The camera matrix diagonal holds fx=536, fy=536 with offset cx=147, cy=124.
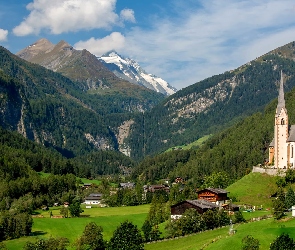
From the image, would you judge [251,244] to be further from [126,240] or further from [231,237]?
[126,240]

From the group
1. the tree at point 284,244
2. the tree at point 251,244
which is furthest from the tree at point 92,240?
the tree at point 284,244

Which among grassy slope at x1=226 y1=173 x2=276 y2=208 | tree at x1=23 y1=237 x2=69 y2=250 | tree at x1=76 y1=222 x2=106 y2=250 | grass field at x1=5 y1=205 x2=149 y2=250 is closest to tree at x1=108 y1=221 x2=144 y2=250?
tree at x1=76 y1=222 x2=106 y2=250

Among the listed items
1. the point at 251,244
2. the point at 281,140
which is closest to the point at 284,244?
the point at 251,244

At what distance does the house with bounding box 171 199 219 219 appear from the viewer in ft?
386

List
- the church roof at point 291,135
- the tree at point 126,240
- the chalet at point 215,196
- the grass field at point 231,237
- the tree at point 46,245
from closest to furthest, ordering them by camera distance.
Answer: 1. the grass field at point 231,237
2. the tree at point 126,240
3. the tree at point 46,245
4. the chalet at point 215,196
5. the church roof at point 291,135

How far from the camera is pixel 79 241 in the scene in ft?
346

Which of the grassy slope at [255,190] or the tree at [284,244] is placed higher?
the grassy slope at [255,190]

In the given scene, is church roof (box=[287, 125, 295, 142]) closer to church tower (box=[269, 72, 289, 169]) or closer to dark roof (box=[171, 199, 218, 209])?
church tower (box=[269, 72, 289, 169])

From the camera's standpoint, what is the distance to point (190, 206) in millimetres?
120125

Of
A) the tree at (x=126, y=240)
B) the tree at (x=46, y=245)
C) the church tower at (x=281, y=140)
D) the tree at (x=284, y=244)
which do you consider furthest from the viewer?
the church tower at (x=281, y=140)

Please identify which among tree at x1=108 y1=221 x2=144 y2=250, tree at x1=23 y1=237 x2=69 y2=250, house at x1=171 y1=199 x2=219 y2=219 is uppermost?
Result: house at x1=171 y1=199 x2=219 y2=219

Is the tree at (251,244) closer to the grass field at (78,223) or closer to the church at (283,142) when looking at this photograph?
the grass field at (78,223)

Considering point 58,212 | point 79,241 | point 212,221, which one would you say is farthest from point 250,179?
point 58,212

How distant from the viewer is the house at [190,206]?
117738 millimetres
